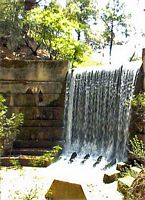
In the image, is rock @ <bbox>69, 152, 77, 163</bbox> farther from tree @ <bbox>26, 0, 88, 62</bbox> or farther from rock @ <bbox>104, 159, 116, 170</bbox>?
tree @ <bbox>26, 0, 88, 62</bbox>

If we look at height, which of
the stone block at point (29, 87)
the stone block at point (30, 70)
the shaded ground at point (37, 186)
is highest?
the stone block at point (30, 70)

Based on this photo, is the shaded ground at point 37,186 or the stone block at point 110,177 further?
the stone block at point 110,177

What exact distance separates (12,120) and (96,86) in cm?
726

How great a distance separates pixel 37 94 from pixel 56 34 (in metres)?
4.60

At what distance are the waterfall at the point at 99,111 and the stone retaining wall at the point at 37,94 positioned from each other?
0.31 metres

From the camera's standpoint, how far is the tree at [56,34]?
15.0 m

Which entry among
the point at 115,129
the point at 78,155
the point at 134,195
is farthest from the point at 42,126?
the point at 134,195

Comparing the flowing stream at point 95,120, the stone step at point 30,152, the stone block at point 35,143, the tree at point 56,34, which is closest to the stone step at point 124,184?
the flowing stream at point 95,120

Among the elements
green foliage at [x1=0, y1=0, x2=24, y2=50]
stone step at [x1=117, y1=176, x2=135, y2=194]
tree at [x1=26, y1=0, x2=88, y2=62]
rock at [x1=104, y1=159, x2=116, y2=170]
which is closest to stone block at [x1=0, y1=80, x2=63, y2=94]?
rock at [x1=104, y1=159, x2=116, y2=170]

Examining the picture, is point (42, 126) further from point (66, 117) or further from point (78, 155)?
point (78, 155)

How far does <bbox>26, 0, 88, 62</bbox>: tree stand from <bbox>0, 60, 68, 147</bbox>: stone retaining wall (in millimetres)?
3847

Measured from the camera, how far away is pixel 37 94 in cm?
1145

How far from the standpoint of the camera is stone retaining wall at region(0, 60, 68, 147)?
11273mm

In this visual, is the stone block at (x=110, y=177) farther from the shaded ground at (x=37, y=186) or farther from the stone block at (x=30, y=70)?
the stone block at (x=30, y=70)
